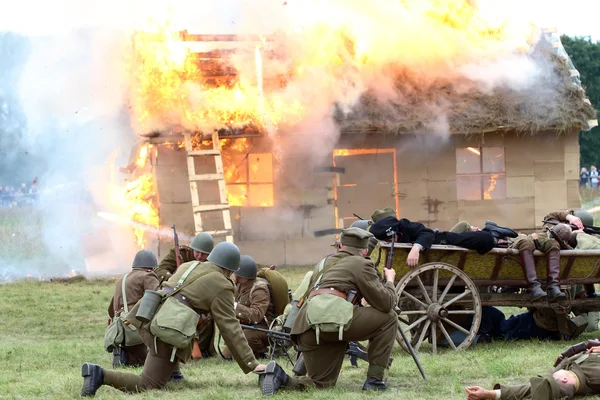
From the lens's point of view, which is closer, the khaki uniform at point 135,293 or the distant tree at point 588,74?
the khaki uniform at point 135,293

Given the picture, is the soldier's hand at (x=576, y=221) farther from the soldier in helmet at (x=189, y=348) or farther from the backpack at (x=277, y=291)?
the soldier in helmet at (x=189, y=348)

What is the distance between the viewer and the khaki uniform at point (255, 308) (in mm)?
10102

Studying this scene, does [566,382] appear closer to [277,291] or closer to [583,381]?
[583,381]

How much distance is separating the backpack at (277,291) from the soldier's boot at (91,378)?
3.19 metres

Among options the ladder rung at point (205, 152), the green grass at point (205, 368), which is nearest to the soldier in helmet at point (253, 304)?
the green grass at point (205, 368)

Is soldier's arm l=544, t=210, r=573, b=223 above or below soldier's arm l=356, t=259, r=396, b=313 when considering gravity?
above

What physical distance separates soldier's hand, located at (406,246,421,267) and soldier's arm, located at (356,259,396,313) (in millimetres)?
1858

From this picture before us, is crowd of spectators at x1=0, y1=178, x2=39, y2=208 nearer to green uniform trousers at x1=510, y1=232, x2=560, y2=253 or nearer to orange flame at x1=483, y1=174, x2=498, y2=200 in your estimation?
orange flame at x1=483, y1=174, x2=498, y2=200

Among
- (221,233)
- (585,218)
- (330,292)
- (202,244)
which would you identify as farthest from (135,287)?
(221,233)

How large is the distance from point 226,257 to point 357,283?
3.73 feet

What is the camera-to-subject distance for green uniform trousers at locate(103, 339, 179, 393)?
7.74 metres

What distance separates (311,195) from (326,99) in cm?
199

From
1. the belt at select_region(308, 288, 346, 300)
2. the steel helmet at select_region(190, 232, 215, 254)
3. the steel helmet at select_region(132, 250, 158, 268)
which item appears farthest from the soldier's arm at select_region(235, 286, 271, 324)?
the belt at select_region(308, 288, 346, 300)

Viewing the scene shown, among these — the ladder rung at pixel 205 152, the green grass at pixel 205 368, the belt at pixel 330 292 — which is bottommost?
the green grass at pixel 205 368
